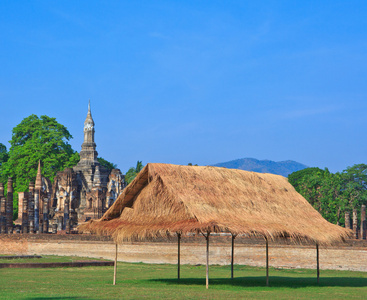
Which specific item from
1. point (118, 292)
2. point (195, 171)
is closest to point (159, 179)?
point (195, 171)

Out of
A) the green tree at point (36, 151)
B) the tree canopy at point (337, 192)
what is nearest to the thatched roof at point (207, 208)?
the tree canopy at point (337, 192)

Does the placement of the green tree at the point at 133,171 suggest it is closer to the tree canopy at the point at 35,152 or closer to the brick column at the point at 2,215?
the tree canopy at the point at 35,152

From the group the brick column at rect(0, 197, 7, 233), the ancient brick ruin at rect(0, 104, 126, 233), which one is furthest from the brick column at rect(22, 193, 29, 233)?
the brick column at rect(0, 197, 7, 233)

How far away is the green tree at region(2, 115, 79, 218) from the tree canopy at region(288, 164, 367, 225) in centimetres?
2657

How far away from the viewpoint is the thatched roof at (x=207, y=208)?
1528 cm

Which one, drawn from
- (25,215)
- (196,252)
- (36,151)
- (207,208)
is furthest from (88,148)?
(207,208)

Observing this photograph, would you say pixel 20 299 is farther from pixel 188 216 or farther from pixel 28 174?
pixel 28 174

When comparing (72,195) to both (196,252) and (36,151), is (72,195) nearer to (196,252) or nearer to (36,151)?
(36,151)

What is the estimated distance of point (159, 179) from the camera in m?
16.1

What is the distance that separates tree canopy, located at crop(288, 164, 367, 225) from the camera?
1882 inches

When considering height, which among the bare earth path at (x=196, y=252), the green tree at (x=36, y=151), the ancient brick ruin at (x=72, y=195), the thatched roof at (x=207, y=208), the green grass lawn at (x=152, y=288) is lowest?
the green grass lawn at (x=152, y=288)

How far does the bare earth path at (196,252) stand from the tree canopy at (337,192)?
803 inches

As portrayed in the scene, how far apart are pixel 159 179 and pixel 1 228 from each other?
955 inches

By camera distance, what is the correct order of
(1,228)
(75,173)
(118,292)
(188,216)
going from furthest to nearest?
(75,173) → (1,228) → (188,216) → (118,292)
